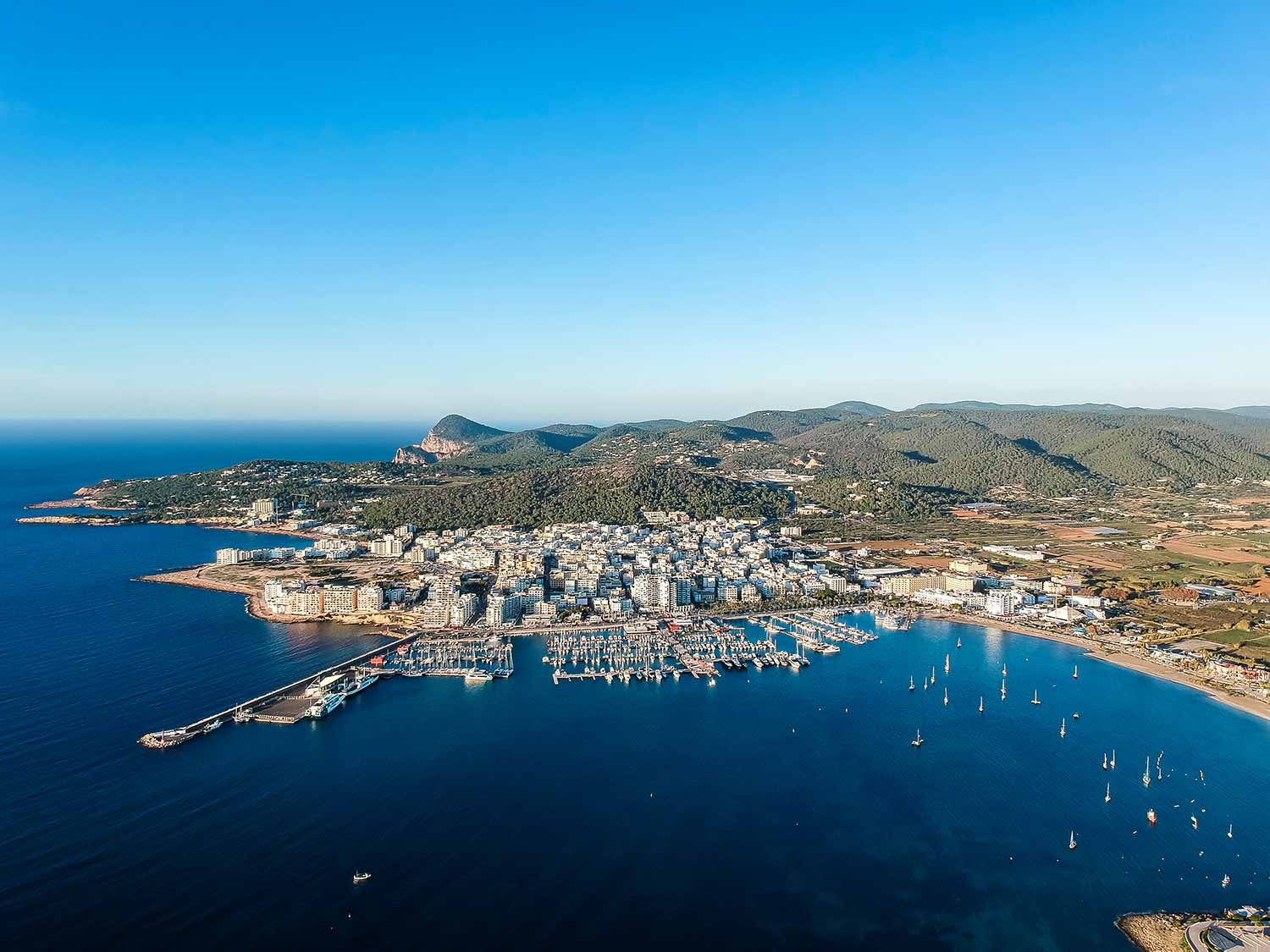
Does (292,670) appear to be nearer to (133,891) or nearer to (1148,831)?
(133,891)

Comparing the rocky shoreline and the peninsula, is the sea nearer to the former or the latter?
the rocky shoreline

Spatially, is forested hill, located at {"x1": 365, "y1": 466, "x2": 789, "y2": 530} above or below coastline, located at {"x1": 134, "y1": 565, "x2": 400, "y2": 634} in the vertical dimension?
above

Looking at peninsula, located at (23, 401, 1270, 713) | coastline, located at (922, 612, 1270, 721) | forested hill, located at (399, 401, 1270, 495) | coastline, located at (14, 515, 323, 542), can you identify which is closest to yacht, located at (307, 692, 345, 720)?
peninsula, located at (23, 401, 1270, 713)

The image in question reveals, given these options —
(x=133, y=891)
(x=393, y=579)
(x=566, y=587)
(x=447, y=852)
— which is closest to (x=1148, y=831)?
(x=447, y=852)

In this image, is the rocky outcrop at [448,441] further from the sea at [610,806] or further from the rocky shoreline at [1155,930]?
the rocky shoreline at [1155,930]

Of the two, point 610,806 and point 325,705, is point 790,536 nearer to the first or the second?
point 325,705

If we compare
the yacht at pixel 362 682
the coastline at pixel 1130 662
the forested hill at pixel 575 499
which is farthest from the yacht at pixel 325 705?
the forested hill at pixel 575 499
